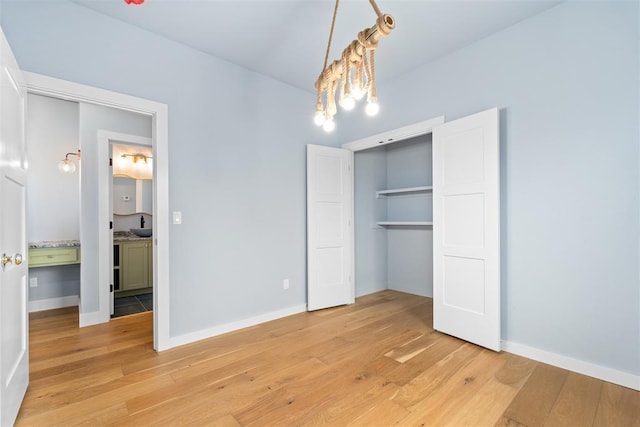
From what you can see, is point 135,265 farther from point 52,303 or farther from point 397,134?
point 397,134

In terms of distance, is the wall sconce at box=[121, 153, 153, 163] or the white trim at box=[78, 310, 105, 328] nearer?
the white trim at box=[78, 310, 105, 328]

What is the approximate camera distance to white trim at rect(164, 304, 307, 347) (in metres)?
2.71

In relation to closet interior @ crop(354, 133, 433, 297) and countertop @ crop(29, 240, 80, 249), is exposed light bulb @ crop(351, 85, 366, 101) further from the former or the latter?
countertop @ crop(29, 240, 80, 249)

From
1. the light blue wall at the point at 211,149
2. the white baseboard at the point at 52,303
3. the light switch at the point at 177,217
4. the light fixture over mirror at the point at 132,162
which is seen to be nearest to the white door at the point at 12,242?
the light blue wall at the point at 211,149

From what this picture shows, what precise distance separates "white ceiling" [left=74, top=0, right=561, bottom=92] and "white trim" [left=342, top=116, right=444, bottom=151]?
67 centimetres

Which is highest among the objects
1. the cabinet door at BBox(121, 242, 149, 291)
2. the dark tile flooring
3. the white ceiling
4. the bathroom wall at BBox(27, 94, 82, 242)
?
the white ceiling

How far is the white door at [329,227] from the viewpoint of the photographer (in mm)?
3629

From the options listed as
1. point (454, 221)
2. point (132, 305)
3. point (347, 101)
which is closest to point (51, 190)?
point (132, 305)

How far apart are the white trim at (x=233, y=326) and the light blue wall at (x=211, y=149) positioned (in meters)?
0.06

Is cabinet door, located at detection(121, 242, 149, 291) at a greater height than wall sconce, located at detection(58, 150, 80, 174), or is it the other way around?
wall sconce, located at detection(58, 150, 80, 174)

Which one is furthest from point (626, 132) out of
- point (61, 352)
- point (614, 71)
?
point (61, 352)

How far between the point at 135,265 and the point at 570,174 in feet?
18.0

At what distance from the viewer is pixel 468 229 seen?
269 centimetres

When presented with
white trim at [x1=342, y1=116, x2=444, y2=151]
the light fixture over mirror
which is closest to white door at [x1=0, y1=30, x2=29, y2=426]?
white trim at [x1=342, y1=116, x2=444, y2=151]
